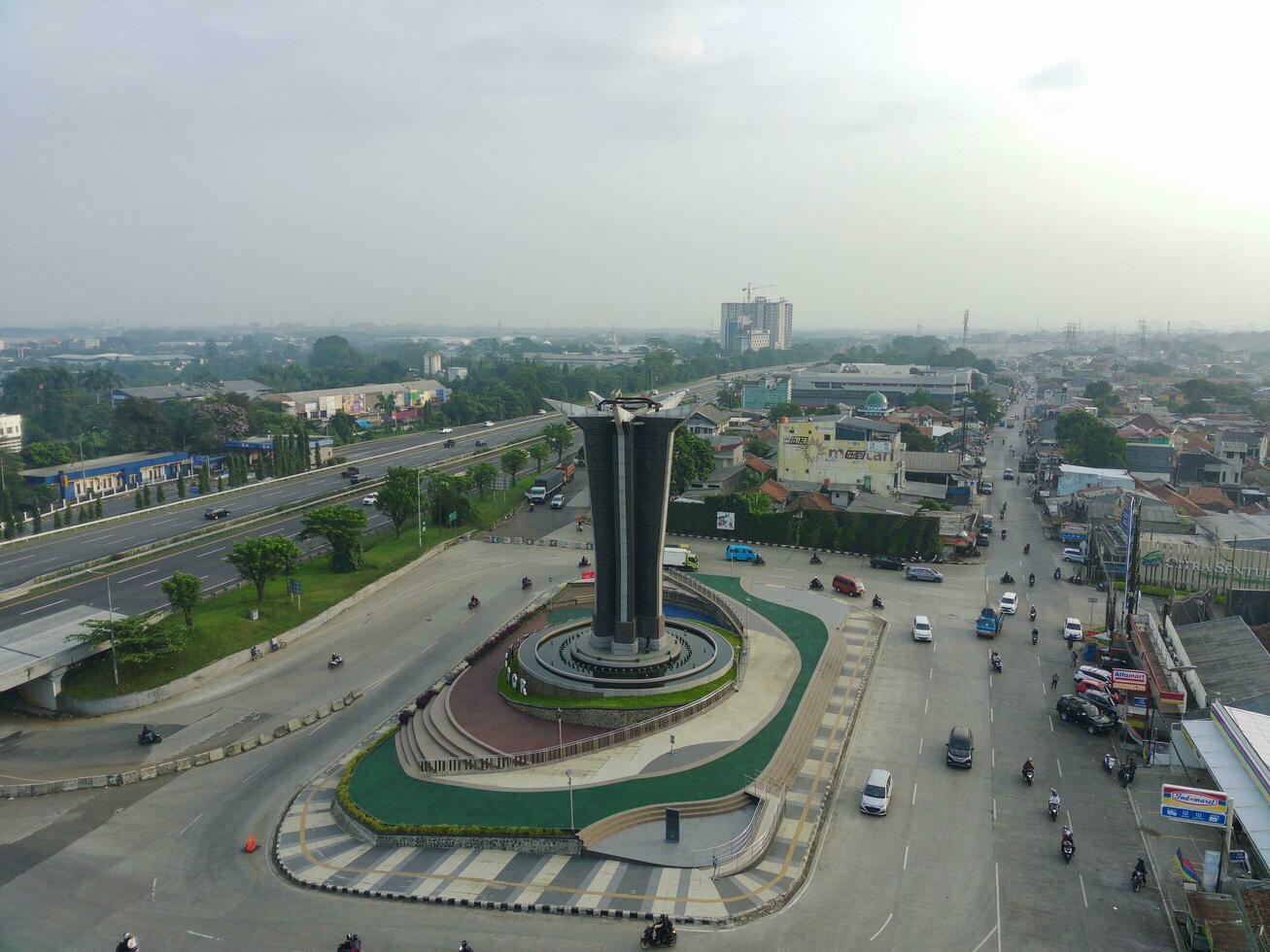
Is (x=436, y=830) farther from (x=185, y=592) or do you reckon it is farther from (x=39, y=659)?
(x=185, y=592)

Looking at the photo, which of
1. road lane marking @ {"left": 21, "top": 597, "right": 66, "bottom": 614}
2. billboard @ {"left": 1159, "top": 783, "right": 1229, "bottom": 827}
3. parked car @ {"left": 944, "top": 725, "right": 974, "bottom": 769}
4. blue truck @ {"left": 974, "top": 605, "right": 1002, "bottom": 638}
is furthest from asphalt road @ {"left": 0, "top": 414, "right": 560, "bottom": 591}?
billboard @ {"left": 1159, "top": 783, "right": 1229, "bottom": 827}

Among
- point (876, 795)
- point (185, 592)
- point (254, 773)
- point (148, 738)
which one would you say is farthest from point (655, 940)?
point (185, 592)

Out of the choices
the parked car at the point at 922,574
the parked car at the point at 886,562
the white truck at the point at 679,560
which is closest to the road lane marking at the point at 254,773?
the white truck at the point at 679,560

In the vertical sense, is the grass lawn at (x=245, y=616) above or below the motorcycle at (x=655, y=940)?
above

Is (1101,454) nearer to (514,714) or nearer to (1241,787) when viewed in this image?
(1241,787)

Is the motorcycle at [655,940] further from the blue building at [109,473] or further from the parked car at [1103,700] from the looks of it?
the blue building at [109,473]

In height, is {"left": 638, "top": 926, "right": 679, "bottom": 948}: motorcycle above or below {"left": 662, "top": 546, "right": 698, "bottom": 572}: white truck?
below

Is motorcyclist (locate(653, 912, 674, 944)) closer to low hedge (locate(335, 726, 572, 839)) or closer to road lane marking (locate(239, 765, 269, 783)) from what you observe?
low hedge (locate(335, 726, 572, 839))
